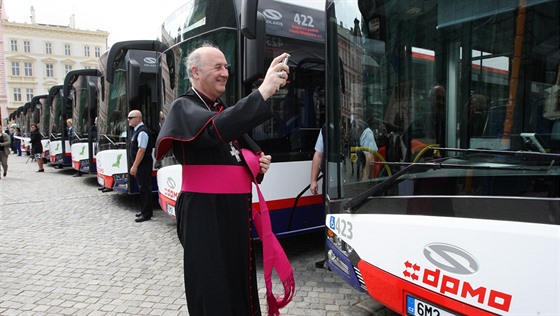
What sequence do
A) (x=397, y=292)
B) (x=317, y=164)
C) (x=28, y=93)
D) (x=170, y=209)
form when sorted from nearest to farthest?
1. (x=397, y=292)
2. (x=317, y=164)
3. (x=170, y=209)
4. (x=28, y=93)

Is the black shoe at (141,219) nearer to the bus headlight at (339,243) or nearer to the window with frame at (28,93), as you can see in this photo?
the bus headlight at (339,243)

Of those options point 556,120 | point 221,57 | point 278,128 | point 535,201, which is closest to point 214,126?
point 221,57

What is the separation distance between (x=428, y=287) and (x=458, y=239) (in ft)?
1.13

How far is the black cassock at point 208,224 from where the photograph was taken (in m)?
1.99

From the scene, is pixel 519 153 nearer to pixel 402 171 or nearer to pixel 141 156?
pixel 402 171

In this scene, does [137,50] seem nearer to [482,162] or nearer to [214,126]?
[214,126]

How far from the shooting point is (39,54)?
63.1 m

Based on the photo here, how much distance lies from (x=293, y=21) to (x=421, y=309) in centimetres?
356

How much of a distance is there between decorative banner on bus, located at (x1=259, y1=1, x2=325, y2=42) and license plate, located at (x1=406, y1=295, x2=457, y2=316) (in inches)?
129

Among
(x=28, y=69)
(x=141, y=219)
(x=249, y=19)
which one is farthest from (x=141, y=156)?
(x=28, y=69)

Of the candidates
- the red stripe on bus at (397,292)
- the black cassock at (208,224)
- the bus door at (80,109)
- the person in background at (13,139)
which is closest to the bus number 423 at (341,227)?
the red stripe on bus at (397,292)

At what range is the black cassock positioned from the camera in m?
1.99

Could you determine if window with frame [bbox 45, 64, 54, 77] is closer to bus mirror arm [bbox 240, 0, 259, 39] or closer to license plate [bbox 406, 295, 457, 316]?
bus mirror arm [bbox 240, 0, 259, 39]

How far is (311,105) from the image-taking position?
5.00 m
